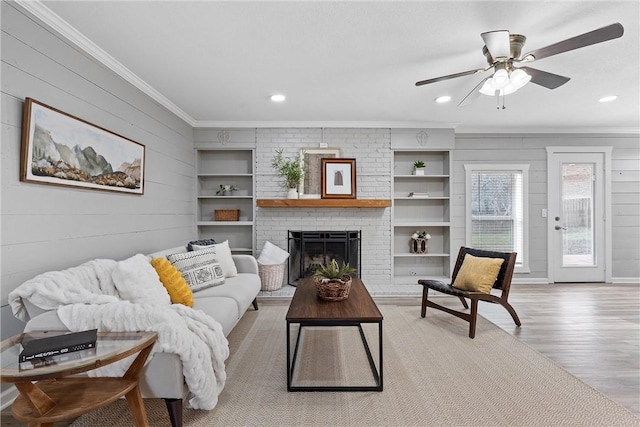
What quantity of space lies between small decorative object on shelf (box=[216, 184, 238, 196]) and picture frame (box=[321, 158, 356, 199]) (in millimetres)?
1379

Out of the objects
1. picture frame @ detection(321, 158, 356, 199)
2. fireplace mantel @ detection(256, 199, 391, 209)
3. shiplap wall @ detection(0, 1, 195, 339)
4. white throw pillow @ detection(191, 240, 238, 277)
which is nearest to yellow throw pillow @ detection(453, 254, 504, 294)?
fireplace mantel @ detection(256, 199, 391, 209)

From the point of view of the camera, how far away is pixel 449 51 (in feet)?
8.43

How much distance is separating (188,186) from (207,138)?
0.77 meters

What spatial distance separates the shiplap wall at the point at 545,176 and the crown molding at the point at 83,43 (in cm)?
431

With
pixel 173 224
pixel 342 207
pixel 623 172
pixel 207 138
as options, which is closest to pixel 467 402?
pixel 342 207

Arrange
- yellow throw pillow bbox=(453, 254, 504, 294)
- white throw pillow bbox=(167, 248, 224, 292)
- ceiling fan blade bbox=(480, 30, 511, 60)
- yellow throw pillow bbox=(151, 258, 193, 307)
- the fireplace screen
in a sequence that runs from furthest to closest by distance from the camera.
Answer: the fireplace screen, yellow throw pillow bbox=(453, 254, 504, 294), white throw pillow bbox=(167, 248, 224, 292), yellow throw pillow bbox=(151, 258, 193, 307), ceiling fan blade bbox=(480, 30, 511, 60)

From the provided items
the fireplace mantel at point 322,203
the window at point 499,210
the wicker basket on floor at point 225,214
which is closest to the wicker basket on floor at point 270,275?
the fireplace mantel at point 322,203

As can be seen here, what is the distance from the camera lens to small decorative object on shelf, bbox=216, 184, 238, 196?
493 cm

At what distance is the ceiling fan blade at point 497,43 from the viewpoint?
1.97m

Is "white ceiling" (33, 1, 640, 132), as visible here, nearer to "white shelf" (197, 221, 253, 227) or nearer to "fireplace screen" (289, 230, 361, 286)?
"white shelf" (197, 221, 253, 227)

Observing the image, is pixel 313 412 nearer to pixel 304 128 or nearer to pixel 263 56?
pixel 263 56

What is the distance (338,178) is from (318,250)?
1090 mm

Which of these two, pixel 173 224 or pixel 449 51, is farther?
pixel 173 224

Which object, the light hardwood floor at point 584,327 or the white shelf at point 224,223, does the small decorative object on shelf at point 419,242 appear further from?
the white shelf at point 224,223
